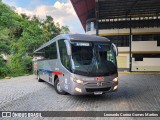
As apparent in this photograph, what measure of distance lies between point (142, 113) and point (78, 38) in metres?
4.21

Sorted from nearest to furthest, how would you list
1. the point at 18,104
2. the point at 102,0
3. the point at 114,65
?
1. the point at 18,104
2. the point at 114,65
3. the point at 102,0

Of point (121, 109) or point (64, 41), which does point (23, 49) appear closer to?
point (64, 41)

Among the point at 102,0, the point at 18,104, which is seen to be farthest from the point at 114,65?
the point at 102,0

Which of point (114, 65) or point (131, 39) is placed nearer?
point (114, 65)

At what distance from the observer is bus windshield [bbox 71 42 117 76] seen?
9.46m

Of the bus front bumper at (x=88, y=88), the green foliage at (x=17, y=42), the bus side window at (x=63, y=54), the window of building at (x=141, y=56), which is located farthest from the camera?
the window of building at (x=141, y=56)

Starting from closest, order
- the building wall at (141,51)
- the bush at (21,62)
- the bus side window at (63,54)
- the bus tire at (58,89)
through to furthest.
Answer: the bus side window at (63,54), the bus tire at (58,89), the bush at (21,62), the building wall at (141,51)

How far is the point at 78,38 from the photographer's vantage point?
10.1 meters

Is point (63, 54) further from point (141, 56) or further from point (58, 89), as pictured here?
point (141, 56)

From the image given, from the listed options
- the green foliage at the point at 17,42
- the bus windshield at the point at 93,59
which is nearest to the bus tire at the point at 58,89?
the bus windshield at the point at 93,59

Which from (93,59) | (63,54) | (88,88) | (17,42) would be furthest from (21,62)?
(88,88)

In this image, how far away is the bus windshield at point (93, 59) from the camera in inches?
372

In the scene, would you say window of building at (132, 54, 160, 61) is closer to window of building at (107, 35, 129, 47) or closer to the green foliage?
window of building at (107, 35, 129, 47)

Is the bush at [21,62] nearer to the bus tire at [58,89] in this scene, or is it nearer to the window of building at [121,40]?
the window of building at [121,40]
